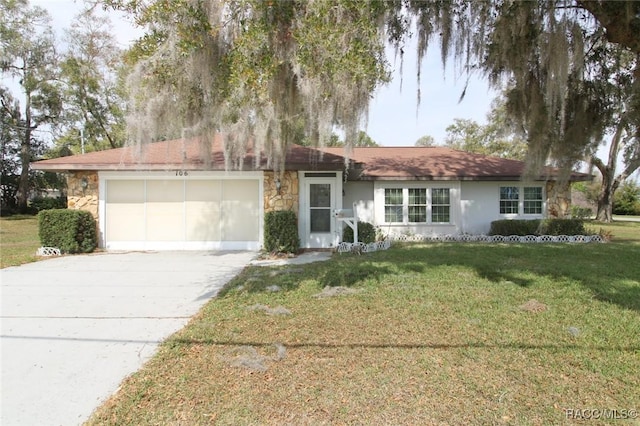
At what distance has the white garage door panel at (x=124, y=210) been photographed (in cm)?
1074

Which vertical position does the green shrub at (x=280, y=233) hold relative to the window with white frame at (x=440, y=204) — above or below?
below

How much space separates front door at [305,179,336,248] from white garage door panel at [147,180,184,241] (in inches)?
141

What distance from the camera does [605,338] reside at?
→ 12.6ft

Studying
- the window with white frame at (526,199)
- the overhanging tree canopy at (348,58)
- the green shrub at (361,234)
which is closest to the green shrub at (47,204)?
the green shrub at (361,234)

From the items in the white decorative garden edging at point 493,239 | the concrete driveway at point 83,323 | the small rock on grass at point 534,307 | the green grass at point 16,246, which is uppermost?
the white decorative garden edging at point 493,239

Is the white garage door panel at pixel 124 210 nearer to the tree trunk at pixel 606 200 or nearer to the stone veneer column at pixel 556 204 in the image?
the stone veneer column at pixel 556 204

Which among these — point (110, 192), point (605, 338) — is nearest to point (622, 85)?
point (605, 338)

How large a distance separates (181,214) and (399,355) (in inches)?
342

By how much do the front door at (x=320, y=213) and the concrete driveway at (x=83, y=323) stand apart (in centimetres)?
254

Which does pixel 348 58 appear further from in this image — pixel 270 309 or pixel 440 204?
pixel 440 204

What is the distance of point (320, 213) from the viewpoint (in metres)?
10.8

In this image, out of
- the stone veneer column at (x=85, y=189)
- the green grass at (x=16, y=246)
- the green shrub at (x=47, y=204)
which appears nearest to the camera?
the green grass at (x=16, y=246)

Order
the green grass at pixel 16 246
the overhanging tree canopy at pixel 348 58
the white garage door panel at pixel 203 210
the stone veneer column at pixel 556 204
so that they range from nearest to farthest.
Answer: the overhanging tree canopy at pixel 348 58
the green grass at pixel 16 246
the white garage door panel at pixel 203 210
the stone veneer column at pixel 556 204

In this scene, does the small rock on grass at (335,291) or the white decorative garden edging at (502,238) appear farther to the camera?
the white decorative garden edging at (502,238)
